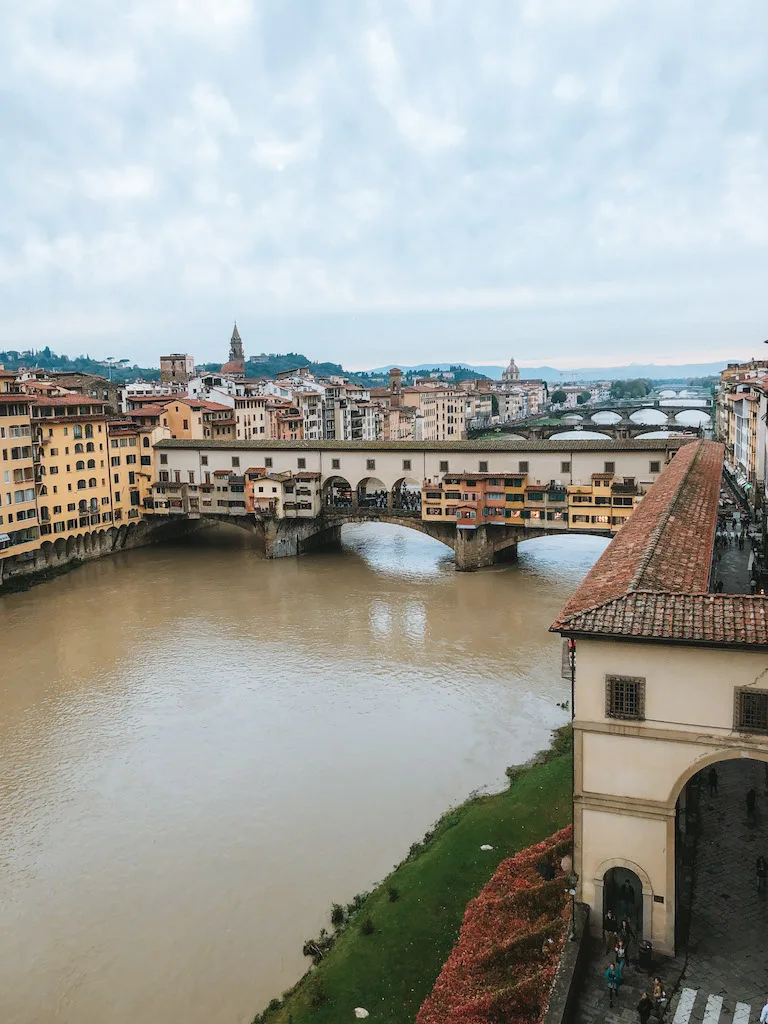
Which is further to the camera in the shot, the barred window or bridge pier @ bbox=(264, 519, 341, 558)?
bridge pier @ bbox=(264, 519, 341, 558)

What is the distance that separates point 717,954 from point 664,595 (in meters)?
4.57

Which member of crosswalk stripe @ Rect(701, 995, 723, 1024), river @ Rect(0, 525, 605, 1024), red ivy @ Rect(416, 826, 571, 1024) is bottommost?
river @ Rect(0, 525, 605, 1024)

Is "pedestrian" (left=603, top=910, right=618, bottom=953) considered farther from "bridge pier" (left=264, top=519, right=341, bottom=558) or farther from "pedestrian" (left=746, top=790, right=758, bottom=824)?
"bridge pier" (left=264, top=519, right=341, bottom=558)

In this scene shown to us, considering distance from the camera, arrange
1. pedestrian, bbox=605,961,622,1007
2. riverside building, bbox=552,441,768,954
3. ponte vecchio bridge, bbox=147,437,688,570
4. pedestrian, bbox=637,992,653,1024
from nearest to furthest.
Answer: pedestrian, bbox=637,992,653,1024 < pedestrian, bbox=605,961,622,1007 < riverside building, bbox=552,441,768,954 < ponte vecchio bridge, bbox=147,437,688,570

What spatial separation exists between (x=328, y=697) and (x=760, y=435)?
3236cm

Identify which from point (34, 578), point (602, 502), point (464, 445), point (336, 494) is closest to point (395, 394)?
point (336, 494)

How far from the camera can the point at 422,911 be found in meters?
13.1

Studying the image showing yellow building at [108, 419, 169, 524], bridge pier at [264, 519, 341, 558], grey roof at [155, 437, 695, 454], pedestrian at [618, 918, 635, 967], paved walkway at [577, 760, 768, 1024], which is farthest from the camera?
yellow building at [108, 419, 169, 524]

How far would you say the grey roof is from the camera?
121 feet

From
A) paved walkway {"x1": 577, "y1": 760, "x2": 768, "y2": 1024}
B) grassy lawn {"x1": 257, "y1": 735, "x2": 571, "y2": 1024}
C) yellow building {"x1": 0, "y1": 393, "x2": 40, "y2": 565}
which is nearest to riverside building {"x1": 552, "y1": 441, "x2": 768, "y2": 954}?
paved walkway {"x1": 577, "y1": 760, "x2": 768, "y2": 1024}

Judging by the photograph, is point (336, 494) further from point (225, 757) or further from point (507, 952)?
point (507, 952)

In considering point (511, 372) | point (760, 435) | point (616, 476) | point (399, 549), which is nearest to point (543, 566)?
point (616, 476)

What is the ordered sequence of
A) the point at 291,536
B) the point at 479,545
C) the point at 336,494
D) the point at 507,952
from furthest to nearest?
the point at 336,494 → the point at 291,536 → the point at 479,545 → the point at 507,952

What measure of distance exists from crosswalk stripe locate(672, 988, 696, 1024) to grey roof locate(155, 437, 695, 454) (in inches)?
Answer: 1130
